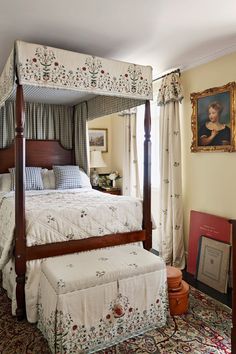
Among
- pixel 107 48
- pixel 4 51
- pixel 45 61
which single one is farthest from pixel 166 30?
pixel 4 51

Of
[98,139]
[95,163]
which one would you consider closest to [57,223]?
[95,163]

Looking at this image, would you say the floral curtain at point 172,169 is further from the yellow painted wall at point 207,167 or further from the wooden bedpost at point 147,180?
the wooden bedpost at point 147,180

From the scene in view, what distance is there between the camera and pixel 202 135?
3428 mm

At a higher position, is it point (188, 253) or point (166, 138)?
point (166, 138)

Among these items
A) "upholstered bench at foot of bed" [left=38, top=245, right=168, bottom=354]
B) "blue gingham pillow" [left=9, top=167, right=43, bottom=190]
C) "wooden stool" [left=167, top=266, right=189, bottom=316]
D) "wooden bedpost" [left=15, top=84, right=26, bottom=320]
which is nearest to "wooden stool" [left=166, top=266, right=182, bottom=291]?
"wooden stool" [left=167, top=266, right=189, bottom=316]

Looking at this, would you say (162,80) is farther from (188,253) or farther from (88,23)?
(188,253)

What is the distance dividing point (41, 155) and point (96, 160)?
929 mm

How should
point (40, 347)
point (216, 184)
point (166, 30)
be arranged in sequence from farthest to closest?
point (216, 184)
point (166, 30)
point (40, 347)

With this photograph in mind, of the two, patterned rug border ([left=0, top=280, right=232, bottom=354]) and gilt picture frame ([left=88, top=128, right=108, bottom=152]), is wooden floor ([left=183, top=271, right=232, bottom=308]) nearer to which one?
patterned rug border ([left=0, top=280, right=232, bottom=354])

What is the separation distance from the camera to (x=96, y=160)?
4996mm

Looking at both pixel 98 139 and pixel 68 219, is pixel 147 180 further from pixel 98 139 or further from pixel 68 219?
Answer: pixel 98 139

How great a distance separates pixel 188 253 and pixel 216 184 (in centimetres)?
91

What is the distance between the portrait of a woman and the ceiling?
1.87ft

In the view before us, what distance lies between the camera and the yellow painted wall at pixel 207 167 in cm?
313
